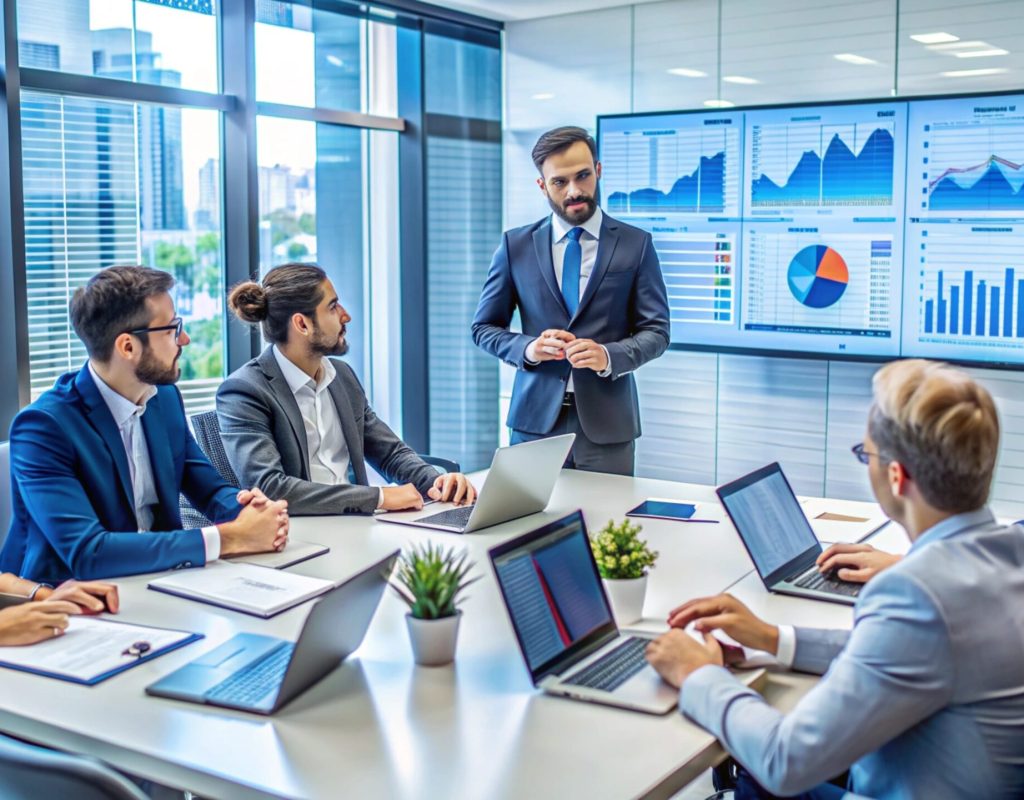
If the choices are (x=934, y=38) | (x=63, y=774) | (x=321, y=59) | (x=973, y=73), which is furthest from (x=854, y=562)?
(x=321, y=59)

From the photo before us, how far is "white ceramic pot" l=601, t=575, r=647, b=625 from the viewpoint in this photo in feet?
7.35

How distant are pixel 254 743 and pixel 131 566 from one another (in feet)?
3.12

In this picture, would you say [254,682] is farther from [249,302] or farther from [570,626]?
[249,302]

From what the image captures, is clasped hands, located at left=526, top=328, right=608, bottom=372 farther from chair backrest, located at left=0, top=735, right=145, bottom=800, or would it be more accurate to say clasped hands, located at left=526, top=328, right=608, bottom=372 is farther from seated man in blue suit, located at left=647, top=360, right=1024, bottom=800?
chair backrest, located at left=0, top=735, right=145, bottom=800

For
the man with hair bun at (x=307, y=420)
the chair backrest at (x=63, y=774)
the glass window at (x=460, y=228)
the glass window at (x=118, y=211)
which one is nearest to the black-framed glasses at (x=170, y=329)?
the man with hair bun at (x=307, y=420)

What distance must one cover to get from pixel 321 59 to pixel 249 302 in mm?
2386

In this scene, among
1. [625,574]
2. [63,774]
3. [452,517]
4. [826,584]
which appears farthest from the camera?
[452,517]

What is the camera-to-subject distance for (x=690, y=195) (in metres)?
5.66

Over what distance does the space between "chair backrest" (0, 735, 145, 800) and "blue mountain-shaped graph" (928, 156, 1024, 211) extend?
427 cm

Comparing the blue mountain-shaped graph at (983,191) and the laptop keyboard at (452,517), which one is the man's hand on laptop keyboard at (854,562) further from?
the blue mountain-shaped graph at (983,191)

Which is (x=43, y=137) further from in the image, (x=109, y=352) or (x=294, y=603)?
(x=294, y=603)

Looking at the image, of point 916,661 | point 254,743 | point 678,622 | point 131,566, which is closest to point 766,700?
point 678,622

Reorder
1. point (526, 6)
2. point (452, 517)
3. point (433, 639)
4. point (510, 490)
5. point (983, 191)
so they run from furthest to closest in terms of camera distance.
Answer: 1. point (526, 6)
2. point (983, 191)
3. point (452, 517)
4. point (510, 490)
5. point (433, 639)

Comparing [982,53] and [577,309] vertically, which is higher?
[982,53]
